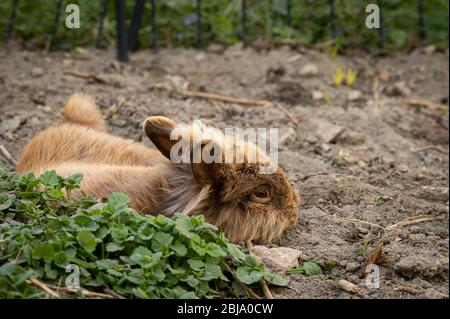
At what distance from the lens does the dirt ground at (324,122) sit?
168 inches

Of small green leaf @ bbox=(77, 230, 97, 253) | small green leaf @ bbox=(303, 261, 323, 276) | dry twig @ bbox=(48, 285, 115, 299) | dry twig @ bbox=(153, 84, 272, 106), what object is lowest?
small green leaf @ bbox=(303, 261, 323, 276)

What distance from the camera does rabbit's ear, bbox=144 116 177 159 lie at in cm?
432

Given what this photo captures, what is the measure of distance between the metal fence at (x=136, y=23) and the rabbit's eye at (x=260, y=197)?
3705mm

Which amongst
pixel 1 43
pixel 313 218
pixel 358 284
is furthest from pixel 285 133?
pixel 1 43

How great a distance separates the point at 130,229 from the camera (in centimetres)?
362

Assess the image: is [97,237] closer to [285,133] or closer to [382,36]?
[285,133]

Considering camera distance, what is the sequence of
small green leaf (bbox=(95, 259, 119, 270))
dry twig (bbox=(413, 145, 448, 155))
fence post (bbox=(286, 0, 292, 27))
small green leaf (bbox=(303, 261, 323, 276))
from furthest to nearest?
1. fence post (bbox=(286, 0, 292, 27))
2. dry twig (bbox=(413, 145, 448, 155))
3. small green leaf (bbox=(303, 261, 323, 276))
4. small green leaf (bbox=(95, 259, 119, 270))

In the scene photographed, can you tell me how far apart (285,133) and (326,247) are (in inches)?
79.9

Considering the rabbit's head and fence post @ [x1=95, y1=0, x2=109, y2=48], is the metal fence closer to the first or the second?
fence post @ [x1=95, y1=0, x2=109, y2=48]

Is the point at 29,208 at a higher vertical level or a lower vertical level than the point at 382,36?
lower

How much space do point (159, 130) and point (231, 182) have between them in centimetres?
53

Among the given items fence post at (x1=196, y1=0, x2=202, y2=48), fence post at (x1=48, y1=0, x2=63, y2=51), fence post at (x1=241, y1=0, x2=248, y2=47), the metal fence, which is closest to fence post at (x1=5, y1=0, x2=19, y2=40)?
the metal fence

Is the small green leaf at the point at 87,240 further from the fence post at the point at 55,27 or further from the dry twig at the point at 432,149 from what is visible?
the fence post at the point at 55,27

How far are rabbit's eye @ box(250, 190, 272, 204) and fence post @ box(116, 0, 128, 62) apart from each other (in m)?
3.70
